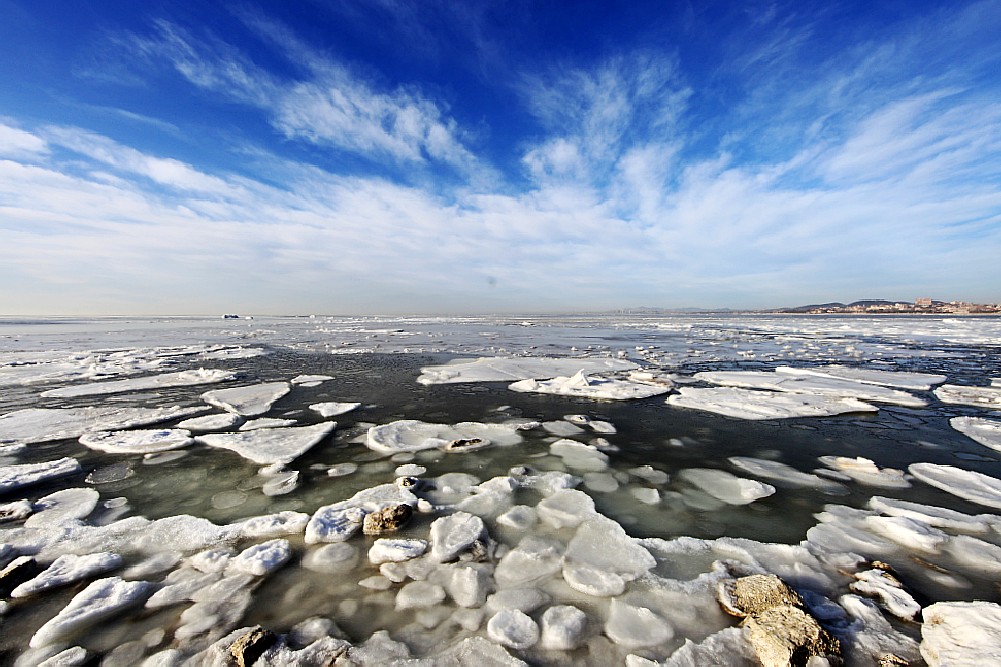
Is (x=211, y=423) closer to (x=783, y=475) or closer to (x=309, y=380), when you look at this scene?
(x=309, y=380)

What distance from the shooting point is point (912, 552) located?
2777 mm

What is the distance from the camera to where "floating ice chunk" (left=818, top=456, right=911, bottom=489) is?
387 cm

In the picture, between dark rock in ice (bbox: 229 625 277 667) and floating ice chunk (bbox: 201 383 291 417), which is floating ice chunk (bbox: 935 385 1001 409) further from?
floating ice chunk (bbox: 201 383 291 417)

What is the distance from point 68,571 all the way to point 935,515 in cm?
652

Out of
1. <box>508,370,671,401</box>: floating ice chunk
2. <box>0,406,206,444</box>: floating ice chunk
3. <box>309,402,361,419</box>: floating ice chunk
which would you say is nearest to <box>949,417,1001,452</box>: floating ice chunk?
<box>508,370,671,401</box>: floating ice chunk

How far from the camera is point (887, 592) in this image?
2.33 m

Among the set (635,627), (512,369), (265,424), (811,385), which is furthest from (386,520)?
(811,385)

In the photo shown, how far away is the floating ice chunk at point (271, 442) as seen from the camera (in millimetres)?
4570

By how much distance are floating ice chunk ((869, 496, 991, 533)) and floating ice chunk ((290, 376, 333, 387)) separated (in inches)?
372

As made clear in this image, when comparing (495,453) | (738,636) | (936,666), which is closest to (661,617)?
(738,636)

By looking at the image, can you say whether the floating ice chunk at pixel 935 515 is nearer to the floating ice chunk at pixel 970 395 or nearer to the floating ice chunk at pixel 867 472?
the floating ice chunk at pixel 867 472

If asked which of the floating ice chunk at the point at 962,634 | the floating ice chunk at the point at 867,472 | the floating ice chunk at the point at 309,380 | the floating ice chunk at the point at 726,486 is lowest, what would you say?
the floating ice chunk at the point at 309,380

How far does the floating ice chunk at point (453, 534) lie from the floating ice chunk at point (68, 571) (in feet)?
7.08

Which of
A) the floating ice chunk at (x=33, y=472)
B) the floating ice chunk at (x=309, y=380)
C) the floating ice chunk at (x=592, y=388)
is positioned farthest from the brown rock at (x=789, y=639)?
the floating ice chunk at (x=309, y=380)
